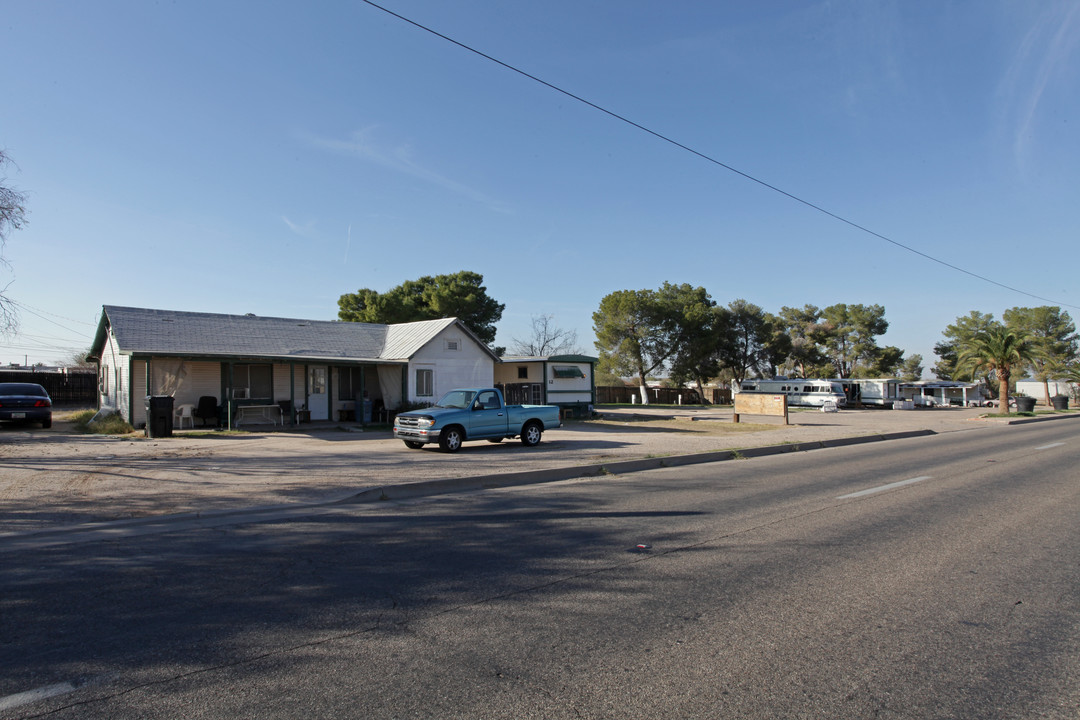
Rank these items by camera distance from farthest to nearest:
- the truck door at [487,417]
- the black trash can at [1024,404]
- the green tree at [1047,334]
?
1. the green tree at [1047,334]
2. the black trash can at [1024,404]
3. the truck door at [487,417]

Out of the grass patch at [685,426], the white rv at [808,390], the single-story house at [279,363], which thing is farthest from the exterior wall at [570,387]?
the white rv at [808,390]

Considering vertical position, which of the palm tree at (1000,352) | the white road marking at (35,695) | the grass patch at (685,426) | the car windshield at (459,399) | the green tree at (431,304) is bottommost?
the grass patch at (685,426)

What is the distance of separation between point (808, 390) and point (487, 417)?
43.6 meters

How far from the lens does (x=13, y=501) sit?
30.5 feet

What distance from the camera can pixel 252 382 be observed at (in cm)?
2428

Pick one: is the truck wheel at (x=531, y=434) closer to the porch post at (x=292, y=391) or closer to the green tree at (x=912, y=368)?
the porch post at (x=292, y=391)

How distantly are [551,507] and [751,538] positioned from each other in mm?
2989

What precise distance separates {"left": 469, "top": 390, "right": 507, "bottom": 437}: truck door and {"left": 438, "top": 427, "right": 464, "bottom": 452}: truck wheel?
441 mm

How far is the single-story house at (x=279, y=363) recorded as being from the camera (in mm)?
22328

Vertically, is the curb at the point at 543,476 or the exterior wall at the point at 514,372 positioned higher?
the exterior wall at the point at 514,372

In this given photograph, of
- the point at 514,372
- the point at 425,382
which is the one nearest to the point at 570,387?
the point at 514,372

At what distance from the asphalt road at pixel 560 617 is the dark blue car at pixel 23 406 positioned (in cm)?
1824

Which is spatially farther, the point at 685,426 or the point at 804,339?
the point at 804,339

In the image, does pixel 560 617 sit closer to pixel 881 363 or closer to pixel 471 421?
pixel 471 421
